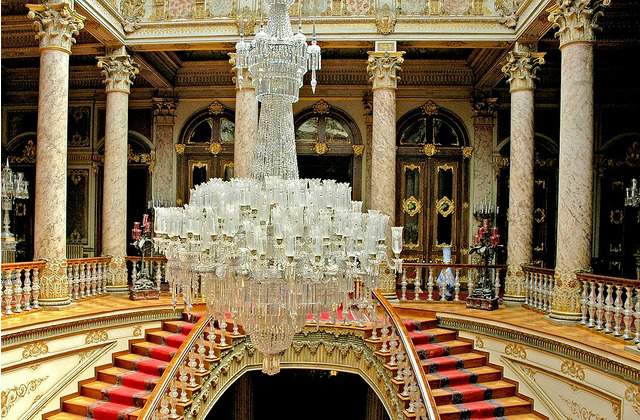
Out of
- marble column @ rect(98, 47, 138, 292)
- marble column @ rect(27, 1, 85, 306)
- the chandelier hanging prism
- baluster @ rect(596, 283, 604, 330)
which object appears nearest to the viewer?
the chandelier hanging prism

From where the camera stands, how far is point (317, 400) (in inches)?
444

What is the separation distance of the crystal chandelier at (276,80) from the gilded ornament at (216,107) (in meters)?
8.77

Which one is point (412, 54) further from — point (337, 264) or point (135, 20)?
point (337, 264)

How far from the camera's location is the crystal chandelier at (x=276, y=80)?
15.6 feet

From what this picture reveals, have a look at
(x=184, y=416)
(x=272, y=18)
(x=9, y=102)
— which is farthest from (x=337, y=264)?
(x=9, y=102)

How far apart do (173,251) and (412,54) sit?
9.36 metres

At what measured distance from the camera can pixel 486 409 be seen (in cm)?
666

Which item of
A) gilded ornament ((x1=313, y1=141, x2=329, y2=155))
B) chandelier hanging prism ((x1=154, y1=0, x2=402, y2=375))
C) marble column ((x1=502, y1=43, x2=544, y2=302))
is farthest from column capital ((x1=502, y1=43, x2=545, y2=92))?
chandelier hanging prism ((x1=154, y1=0, x2=402, y2=375))

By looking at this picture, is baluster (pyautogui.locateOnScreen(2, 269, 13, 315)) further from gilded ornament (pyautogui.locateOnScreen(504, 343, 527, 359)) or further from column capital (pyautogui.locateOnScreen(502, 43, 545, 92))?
column capital (pyautogui.locateOnScreen(502, 43, 545, 92))

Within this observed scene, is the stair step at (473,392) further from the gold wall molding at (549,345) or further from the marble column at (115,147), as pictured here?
the marble column at (115,147)

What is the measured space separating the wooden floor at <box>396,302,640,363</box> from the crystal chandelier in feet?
13.4

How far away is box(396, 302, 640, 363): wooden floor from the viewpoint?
6193mm

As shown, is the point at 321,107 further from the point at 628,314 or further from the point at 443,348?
the point at 628,314

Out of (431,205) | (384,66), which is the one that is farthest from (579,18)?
(431,205)
